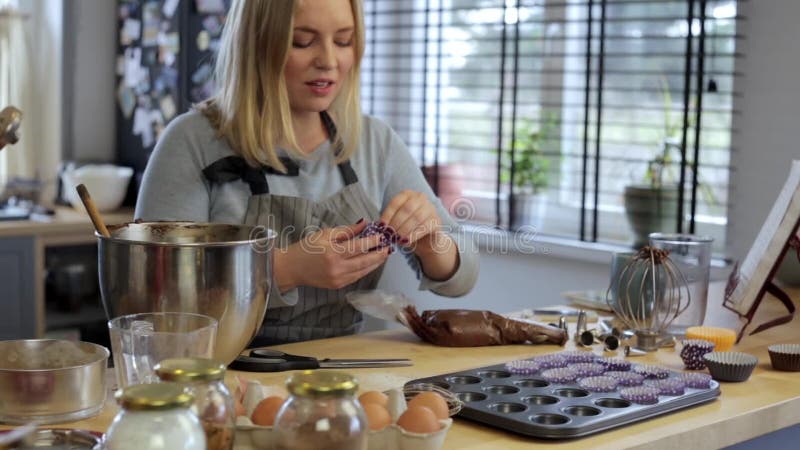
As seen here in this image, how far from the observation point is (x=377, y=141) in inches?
81.7

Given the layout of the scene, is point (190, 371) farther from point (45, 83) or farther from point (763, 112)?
point (45, 83)

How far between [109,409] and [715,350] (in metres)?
0.92

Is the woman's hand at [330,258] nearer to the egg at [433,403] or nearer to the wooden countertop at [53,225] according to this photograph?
the egg at [433,403]

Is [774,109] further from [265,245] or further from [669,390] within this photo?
[265,245]

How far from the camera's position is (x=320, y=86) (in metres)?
1.88

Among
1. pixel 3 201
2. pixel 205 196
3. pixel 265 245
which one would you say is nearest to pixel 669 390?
pixel 265 245

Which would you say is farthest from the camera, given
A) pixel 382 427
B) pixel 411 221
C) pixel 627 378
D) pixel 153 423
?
pixel 411 221

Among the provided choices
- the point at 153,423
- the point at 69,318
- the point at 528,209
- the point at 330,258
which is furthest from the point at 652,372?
the point at 69,318

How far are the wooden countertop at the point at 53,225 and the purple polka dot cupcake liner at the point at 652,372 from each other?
2.17 meters

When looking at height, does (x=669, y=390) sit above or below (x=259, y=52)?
below

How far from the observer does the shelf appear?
3.50m

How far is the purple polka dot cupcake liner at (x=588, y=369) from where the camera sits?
1359 millimetres

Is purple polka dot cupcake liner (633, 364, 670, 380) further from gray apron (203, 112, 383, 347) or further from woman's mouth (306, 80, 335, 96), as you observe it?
woman's mouth (306, 80, 335, 96)

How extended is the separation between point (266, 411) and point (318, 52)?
3.11 ft
